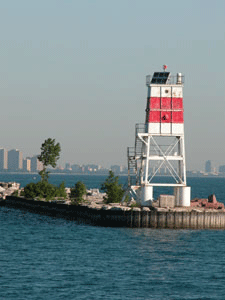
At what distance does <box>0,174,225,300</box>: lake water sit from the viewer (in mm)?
47312

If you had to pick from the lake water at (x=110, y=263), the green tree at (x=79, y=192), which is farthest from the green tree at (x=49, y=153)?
the lake water at (x=110, y=263)

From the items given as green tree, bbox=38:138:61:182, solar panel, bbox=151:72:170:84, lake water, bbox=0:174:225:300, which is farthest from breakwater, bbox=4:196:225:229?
green tree, bbox=38:138:61:182

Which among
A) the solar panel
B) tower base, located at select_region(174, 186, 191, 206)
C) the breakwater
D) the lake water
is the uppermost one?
the solar panel

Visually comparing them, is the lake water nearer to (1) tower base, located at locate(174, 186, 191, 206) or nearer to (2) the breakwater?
(2) the breakwater

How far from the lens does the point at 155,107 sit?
8388cm

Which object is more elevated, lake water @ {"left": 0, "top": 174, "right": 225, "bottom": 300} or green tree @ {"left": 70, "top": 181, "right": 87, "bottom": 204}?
green tree @ {"left": 70, "top": 181, "right": 87, "bottom": 204}

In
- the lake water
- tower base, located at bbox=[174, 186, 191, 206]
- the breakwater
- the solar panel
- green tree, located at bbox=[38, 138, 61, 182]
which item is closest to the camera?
the lake water

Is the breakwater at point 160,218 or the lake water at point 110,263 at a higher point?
the breakwater at point 160,218

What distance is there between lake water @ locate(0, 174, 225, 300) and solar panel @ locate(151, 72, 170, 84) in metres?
18.8

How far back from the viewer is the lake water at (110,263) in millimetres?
47312

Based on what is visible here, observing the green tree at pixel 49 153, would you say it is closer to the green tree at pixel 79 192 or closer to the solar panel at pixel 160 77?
the green tree at pixel 79 192

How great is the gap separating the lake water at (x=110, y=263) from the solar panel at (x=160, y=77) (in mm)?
18750

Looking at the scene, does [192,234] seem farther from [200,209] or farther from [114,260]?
[114,260]

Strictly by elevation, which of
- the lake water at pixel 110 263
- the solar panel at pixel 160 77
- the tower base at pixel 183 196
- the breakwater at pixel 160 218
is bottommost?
the lake water at pixel 110 263
